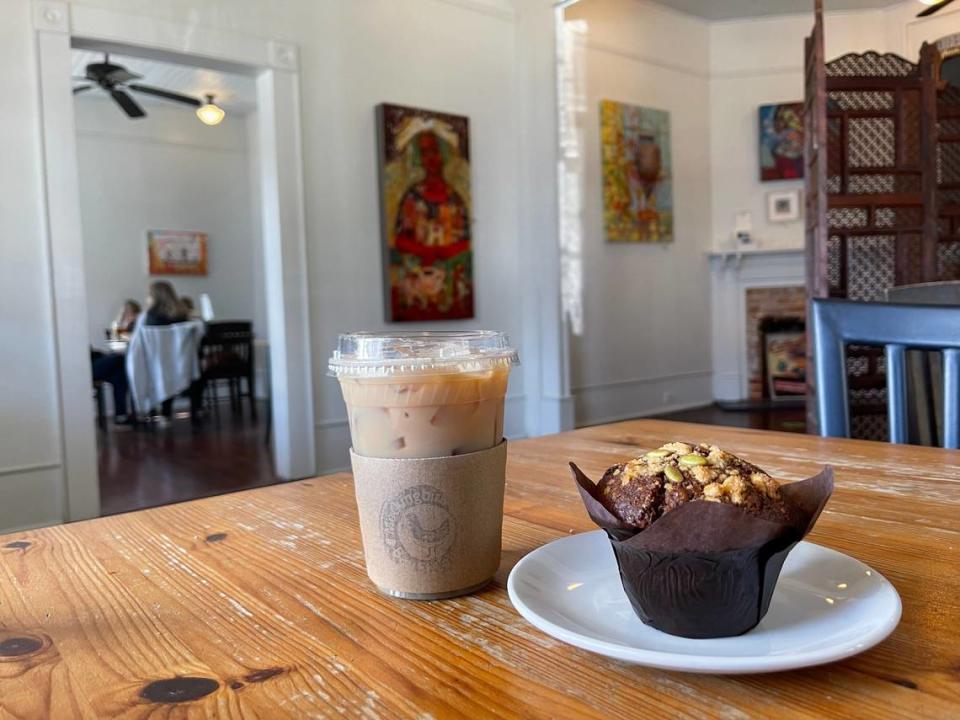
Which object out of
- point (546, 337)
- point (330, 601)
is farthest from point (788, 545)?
point (546, 337)

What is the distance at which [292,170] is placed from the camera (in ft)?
12.9

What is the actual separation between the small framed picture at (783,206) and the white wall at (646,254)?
52 centimetres

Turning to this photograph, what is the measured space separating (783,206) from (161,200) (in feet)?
20.0

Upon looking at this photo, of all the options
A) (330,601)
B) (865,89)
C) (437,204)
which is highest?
(865,89)

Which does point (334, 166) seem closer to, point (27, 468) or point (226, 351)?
point (27, 468)

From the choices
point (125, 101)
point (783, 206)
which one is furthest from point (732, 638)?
point (783, 206)

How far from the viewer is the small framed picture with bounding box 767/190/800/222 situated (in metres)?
6.27

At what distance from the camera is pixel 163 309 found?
623 centimetres

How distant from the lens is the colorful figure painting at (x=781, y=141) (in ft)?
20.4

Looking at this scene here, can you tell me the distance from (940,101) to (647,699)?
210 inches

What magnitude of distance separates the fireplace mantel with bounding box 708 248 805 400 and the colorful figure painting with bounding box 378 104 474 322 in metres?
2.80

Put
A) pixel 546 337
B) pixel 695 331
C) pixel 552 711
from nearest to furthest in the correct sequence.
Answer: pixel 552 711
pixel 546 337
pixel 695 331

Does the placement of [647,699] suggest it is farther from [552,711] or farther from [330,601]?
[330,601]

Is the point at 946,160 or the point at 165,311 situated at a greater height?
the point at 946,160
